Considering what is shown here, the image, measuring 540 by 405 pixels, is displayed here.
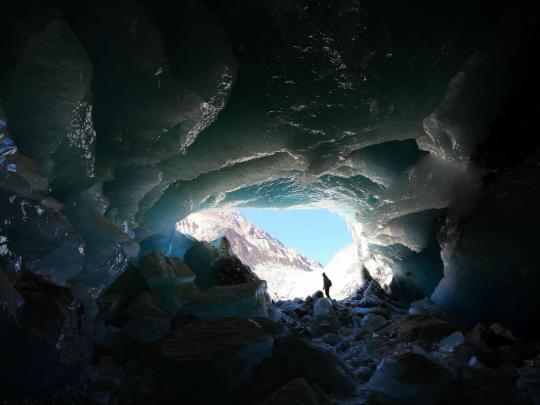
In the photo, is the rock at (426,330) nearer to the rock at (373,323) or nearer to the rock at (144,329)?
the rock at (373,323)

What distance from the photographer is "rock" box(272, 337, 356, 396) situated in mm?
1722

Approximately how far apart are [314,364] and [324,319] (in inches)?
76.7

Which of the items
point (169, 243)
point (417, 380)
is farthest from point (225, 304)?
point (169, 243)

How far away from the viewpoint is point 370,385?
171 cm

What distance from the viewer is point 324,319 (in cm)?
370

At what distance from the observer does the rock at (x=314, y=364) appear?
172cm

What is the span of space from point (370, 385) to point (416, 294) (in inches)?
178

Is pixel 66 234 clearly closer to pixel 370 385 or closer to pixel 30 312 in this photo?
pixel 30 312

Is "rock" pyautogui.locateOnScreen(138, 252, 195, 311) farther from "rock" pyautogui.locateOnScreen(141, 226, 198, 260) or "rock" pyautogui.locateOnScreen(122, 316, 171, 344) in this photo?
"rock" pyautogui.locateOnScreen(141, 226, 198, 260)

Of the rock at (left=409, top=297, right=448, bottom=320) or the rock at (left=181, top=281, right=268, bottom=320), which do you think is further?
the rock at (left=409, top=297, right=448, bottom=320)

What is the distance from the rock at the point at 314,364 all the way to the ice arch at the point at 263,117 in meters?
1.32

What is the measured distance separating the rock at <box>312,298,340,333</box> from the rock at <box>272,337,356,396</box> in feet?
5.01

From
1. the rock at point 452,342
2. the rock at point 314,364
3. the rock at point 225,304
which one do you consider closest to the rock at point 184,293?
the rock at point 225,304

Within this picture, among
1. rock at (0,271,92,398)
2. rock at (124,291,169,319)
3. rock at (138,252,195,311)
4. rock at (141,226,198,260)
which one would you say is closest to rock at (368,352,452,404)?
rock at (0,271,92,398)
